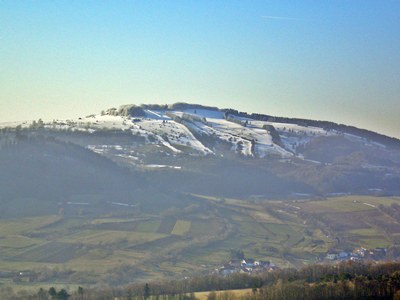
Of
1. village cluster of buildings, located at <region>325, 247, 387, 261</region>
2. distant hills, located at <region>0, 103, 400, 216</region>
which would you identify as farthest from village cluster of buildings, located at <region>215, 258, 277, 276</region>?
distant hills, located at <region>0, 103, 400, 216</region>

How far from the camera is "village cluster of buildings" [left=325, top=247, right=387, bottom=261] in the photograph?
48.2 m

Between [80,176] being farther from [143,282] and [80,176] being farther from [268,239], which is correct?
[143,282]

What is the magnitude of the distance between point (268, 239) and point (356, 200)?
18.4 meters

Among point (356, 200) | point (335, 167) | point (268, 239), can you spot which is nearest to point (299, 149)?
point (335, 167)

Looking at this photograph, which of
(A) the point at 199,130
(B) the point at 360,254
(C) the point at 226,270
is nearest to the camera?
(C) the point at 226,270

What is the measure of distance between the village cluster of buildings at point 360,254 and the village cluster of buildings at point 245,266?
5.26m

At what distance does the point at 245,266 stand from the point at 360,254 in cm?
944

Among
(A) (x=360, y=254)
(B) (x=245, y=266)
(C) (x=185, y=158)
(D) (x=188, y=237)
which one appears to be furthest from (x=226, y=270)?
(C) (x=185, y=158)

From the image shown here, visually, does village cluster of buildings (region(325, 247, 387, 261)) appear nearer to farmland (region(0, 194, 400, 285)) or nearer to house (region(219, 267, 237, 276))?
farmland (region(0, 194, 400, 285))

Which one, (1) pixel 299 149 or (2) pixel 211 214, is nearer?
(2) pixel 211 214

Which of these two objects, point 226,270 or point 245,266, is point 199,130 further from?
point 226,270

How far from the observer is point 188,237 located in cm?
5181

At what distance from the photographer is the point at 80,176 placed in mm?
67812

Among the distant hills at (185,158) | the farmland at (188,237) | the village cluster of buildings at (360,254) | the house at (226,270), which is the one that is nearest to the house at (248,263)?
the house at (226,270)
